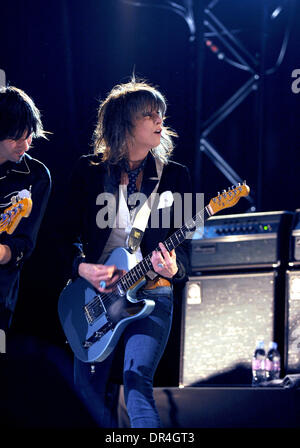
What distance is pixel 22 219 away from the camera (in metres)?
2.99

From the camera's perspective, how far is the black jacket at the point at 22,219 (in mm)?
2908

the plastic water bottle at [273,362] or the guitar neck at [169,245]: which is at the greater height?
the guitar neck at [169,245]

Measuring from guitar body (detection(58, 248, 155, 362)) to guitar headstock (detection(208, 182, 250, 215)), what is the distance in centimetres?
39

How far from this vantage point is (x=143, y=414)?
2494 millimetres

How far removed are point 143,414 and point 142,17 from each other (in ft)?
8.31

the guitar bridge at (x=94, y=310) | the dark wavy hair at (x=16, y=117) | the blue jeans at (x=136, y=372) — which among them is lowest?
the blue jeans at (x=136, y=372)

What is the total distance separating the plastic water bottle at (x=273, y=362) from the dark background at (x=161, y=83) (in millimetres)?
682

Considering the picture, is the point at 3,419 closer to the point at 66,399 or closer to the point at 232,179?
the point at 66,399

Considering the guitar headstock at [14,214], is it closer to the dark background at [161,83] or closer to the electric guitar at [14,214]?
the electric guitar at [14,214]

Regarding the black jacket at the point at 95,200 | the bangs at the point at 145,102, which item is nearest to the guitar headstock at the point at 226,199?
the black jacket at the point at 95,200

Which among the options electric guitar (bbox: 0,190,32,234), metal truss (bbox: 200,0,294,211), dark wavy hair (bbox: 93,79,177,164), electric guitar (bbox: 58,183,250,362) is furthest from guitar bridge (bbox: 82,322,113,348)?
metal truss (bbox: 200,0,294,211)

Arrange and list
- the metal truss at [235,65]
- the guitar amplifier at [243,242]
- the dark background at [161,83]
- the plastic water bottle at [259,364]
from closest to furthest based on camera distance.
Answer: the plastic water bottle at [259,364] → the guitar amplifier at [243,242] → the dark background at [161,83] → the metal truss at [235,65]

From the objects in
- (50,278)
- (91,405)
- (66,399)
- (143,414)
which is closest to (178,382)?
(50,278)

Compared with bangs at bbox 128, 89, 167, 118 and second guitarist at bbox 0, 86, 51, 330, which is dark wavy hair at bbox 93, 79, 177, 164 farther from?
second guitarist at bbox 0, 86, 51, 330
